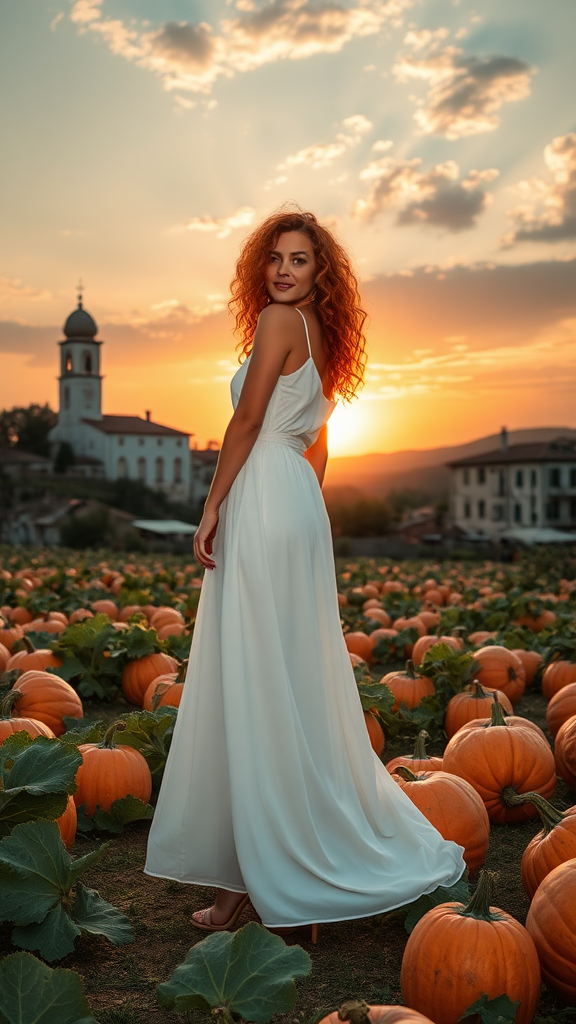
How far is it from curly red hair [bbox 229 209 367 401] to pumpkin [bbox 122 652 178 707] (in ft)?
10.4

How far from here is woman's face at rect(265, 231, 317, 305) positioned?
3471mm

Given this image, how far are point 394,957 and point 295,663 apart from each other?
923mm

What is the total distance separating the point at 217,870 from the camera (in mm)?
3254

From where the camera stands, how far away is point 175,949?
293cm

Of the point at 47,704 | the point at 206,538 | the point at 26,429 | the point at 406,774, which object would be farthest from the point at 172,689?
the point at 26,429

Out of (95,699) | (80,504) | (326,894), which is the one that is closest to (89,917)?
(326,894)

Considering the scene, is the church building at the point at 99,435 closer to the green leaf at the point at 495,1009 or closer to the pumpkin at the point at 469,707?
the pumpkin at the point at 469,707

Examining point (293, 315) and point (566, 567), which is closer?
point (293, 315)

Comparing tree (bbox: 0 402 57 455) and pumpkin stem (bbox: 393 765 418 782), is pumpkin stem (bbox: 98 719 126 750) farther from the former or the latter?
tree (bbox: 0 402 57 455)

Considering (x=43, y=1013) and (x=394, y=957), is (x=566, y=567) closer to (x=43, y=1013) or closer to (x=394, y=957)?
(x=394, y=957)

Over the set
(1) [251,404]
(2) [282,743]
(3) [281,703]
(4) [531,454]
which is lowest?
(2) [282,743]

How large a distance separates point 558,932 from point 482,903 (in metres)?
0.24

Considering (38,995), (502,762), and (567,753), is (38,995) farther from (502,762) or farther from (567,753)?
(567,753)

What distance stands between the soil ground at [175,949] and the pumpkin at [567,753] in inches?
20.6
